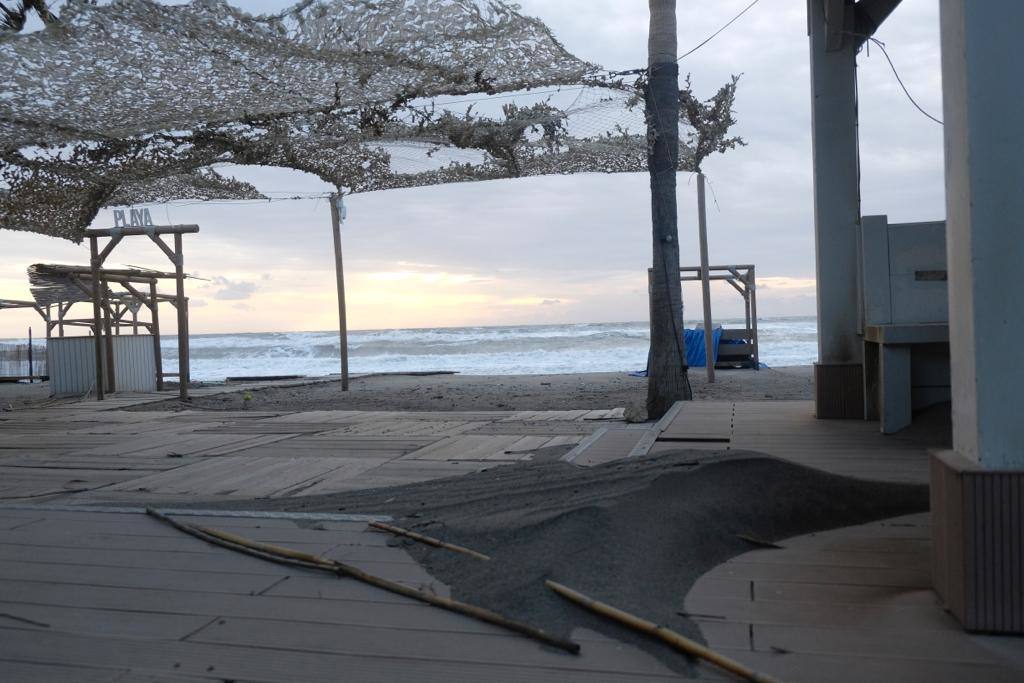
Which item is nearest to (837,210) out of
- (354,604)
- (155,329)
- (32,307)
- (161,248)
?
(354,604)

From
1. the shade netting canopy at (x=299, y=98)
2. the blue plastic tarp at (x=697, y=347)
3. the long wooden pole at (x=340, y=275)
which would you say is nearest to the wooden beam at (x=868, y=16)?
the shade netting canopy at (x=299, y=98)

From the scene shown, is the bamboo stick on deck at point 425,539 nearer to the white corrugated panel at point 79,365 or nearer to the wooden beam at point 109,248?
the wooden beam at point 109,248

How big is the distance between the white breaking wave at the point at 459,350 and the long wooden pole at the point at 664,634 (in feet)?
68.9

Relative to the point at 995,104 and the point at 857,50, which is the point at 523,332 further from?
the point at 995,104

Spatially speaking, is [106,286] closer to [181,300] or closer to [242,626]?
[181,300]

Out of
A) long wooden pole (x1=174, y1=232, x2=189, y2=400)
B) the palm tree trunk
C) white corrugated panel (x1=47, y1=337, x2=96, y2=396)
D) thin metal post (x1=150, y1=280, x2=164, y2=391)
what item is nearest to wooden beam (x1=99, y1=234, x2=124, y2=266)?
long wooden pole (x1=174, y1=232, x2=189, y2=400)

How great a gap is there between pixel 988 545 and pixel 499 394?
923 centimetres

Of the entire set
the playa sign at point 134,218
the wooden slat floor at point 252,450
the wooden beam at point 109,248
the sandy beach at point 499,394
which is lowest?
the sandy beach at point 499,394

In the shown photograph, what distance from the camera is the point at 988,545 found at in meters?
1.63

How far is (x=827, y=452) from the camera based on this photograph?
3.55m

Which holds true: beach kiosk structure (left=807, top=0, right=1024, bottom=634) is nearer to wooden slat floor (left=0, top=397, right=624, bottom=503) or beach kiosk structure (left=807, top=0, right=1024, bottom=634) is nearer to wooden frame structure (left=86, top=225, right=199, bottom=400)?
wooden slat floor (left=0, top=397, right=624, bottom=503)

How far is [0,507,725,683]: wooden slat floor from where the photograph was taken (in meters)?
1.56

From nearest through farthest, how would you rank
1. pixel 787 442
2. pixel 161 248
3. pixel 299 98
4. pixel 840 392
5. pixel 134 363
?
1. pixel 787 442
2. pixel 840 392
3. pixel 299 98
4. pixel 161 248
5. pixel 134 363

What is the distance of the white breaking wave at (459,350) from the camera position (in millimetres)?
26562
